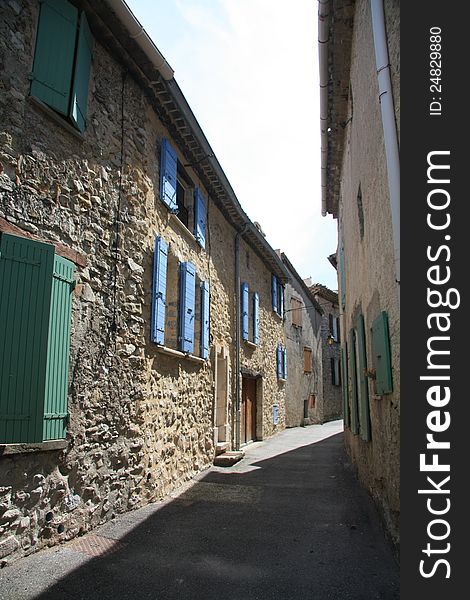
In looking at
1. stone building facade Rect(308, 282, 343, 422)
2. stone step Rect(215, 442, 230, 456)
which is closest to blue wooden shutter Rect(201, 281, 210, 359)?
stone step Rect(215, 442, 230, 456)

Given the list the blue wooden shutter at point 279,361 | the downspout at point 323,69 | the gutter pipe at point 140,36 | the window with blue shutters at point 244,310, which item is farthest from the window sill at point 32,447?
the blue wooden shutter at point 279,361

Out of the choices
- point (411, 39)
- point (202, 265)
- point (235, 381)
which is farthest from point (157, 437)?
point (411, 39)

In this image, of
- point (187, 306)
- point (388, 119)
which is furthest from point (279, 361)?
point (388, 119)

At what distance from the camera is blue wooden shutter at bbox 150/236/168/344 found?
625 centimetres

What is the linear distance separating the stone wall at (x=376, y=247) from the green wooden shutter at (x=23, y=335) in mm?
3042

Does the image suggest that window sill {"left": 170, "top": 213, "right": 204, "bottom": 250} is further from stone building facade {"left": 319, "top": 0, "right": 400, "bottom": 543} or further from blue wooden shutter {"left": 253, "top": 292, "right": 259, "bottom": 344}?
blue wooden shutter {"left": 253, "top": 292, "right": 259, "bottom": 344}

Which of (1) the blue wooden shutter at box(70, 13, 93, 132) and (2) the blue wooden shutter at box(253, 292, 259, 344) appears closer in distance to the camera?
(1) the blue wooden shutter at box(70, 13, 93, 132)

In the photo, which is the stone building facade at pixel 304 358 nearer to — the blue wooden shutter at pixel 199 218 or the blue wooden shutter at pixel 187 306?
the blue wooden shutter at pixel 199 218

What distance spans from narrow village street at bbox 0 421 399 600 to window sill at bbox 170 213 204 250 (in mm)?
3950

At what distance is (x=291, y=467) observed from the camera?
29.7 ft

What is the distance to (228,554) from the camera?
14.4 feet

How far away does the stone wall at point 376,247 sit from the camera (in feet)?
12.9

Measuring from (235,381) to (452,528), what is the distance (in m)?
8.55

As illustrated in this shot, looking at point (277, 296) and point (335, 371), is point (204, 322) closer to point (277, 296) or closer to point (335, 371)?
point (277, 296)
